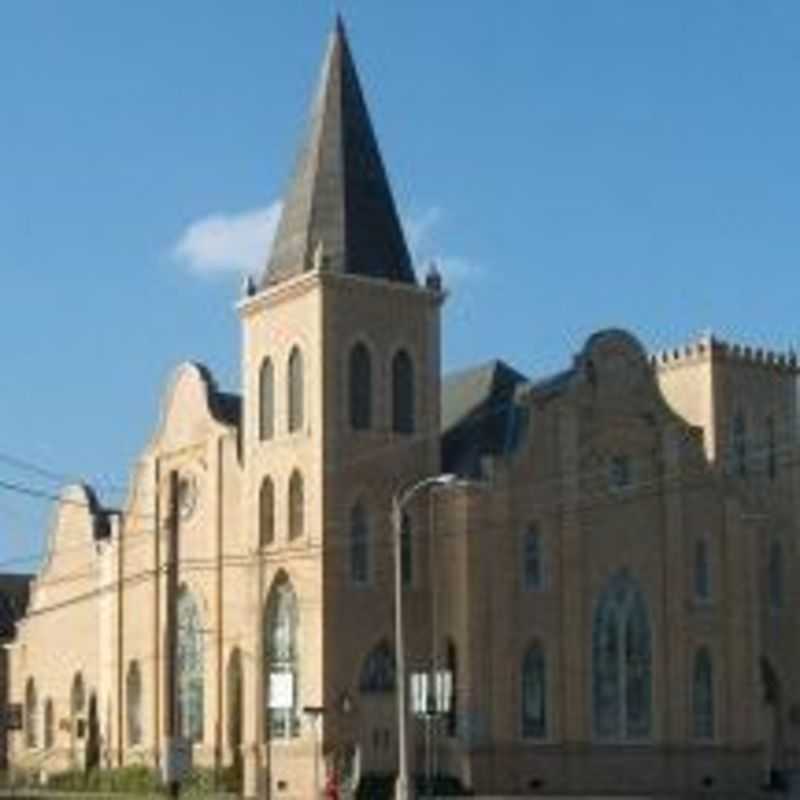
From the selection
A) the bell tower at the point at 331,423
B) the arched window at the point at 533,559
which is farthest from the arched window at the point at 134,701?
the arched window at the point at 533,559

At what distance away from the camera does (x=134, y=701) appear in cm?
7231

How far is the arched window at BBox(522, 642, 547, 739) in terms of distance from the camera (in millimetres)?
63250

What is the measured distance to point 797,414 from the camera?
249 ft

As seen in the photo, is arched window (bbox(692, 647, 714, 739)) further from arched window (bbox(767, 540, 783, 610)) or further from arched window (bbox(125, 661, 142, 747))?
arched window (bbox(125, 661, 142, 747))

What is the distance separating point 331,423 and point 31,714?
2606cm

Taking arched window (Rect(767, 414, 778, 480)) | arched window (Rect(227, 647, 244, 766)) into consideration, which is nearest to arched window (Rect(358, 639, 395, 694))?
arched window (Rect(227, 647, 244, 766))

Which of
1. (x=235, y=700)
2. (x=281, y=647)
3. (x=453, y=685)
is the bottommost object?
(x=235, y=700)

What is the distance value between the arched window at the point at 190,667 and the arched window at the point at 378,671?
26.8 feet

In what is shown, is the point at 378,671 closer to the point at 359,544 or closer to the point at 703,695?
the point at 359,544

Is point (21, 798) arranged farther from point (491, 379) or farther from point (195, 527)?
point (491, 379)

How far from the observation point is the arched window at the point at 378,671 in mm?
61250

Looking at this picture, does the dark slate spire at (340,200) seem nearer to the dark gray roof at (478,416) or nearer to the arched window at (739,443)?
the dark gray roof at (478,416)

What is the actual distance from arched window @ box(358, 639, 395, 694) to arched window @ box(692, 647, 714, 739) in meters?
11.5

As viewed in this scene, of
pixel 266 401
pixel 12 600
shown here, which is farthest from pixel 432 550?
pixel 12 600
